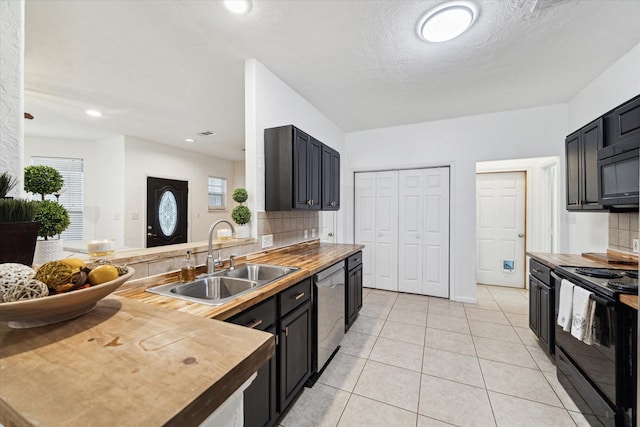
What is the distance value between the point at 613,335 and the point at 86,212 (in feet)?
22.5

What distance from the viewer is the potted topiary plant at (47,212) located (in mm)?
994

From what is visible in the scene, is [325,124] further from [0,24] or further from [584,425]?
[584,425]

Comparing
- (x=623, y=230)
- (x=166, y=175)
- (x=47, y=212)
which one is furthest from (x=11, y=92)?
(x=166, y=175)

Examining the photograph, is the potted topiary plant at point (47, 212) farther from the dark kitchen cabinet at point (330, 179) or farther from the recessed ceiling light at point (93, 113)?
the recessed ceiling light at point (93, 113)

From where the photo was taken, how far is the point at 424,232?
387cm

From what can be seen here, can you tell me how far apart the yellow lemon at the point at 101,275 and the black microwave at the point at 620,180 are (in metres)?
2.80

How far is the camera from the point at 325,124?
12.1 ft

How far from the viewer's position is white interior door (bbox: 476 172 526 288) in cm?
418

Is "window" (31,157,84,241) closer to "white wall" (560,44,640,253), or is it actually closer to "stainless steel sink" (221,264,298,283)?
"stainless steel sink" (221,264,298,283)

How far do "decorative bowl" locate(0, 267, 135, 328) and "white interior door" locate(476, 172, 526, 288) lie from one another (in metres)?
5.01

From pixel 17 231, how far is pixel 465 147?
4.23 m

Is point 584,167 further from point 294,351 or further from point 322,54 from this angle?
point 294,351

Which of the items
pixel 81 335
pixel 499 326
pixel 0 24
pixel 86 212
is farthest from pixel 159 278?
pixel 86 212

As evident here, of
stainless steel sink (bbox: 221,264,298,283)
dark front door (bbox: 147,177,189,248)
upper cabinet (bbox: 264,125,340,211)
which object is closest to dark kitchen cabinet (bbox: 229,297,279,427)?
stainless steel sink (bbox: 221,264,298,283)
